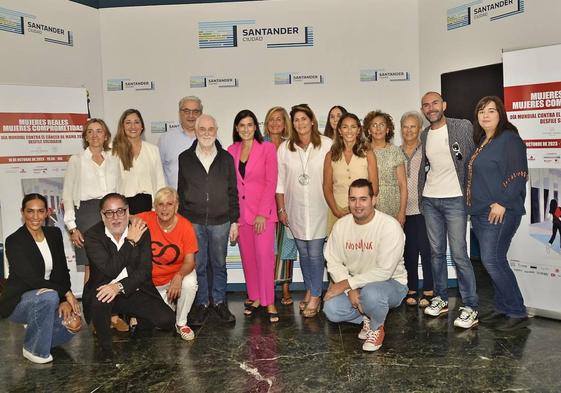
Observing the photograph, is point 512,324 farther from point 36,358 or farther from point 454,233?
point 36,358

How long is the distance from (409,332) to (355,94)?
10.8 ft

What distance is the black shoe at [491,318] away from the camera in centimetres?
387

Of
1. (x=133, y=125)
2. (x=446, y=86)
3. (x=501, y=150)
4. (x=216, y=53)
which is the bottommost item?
(x=501, y=150)

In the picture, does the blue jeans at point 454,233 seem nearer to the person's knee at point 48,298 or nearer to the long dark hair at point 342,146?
the long dark hair at point 342,146

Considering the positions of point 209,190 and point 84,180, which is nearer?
point 209,190

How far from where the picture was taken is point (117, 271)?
3.50 m

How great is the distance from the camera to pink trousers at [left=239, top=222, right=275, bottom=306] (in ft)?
13.4

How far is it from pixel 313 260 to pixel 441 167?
1.19 m

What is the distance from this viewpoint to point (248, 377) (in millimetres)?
3031

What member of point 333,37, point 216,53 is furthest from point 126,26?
point 333,37

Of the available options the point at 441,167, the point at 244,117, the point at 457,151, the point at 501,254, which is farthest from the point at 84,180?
the point at 501,254

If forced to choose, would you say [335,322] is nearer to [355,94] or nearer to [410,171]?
[410,171]

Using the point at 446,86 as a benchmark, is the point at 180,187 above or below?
below

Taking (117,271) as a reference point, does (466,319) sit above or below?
below
